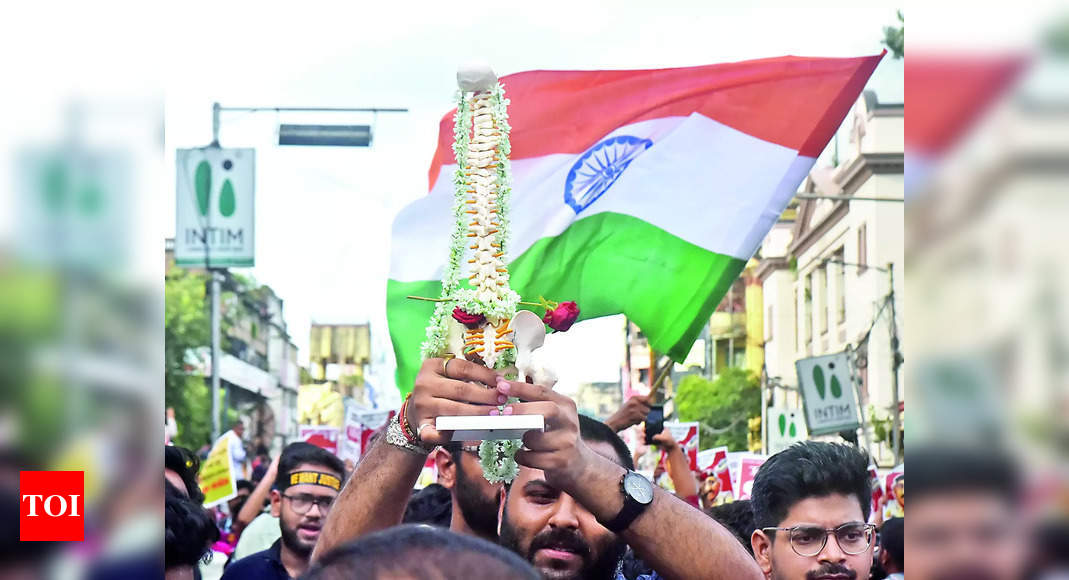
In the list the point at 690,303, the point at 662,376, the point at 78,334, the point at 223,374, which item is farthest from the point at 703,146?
the point at 223,374

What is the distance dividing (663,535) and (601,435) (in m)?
1.28

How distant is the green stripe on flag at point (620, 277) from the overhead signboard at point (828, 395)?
23.2 feet

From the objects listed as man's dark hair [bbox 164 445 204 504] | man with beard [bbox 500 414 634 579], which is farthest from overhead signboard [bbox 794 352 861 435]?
man with beard [bbox 500 414 634 579]

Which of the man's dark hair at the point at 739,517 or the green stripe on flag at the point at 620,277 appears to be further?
the green stripe on flag at the point at 620,277

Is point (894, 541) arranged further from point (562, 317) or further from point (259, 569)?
point (562, 317)

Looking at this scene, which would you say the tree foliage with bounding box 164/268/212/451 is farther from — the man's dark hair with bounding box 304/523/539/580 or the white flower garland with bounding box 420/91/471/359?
the man's dark hair with bounding box 304/523/539/580

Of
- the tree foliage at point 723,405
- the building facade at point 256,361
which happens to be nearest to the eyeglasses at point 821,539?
the building facade at point 256,361

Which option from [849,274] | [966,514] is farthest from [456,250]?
[849,274]

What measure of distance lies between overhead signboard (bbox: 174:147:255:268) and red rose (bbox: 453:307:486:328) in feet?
46.9

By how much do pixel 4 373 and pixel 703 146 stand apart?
220 inches

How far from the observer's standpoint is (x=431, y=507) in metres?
5.83

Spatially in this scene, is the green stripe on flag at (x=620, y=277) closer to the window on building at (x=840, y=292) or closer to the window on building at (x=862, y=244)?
the window on building at (x=862, y=244)

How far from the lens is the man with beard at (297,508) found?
5.73 metres

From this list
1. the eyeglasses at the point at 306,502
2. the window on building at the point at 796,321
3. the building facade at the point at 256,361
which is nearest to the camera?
the eyeglasses at the point at 306,502
